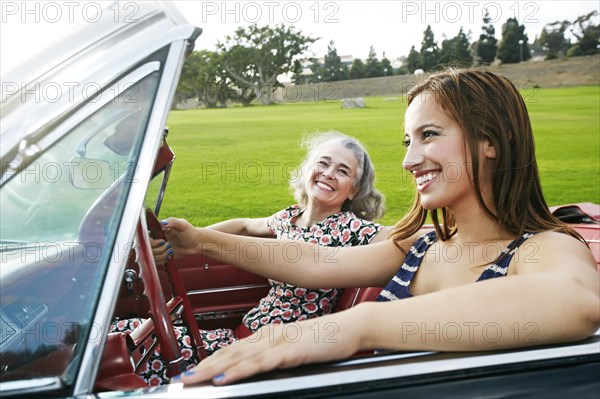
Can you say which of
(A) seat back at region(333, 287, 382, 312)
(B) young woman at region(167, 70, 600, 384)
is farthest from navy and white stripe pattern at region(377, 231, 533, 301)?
(A) seat back at region(333, 287, 382, 312)

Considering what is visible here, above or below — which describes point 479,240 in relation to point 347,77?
below

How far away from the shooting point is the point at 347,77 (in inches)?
436

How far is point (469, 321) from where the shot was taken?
1.23 meters

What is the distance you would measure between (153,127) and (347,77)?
400 inches

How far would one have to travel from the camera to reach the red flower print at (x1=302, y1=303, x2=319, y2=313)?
2400mm

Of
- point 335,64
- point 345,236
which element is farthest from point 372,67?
point 345,236

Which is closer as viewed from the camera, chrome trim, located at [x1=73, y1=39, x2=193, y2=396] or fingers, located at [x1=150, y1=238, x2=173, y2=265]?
chrome trim, located at [x1=73, y1=39, x2=193, y2=396]

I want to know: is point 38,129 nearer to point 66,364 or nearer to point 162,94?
point 162,94

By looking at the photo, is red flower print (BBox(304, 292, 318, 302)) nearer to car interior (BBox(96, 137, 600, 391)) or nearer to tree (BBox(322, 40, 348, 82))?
car interior (BBox(96, 137, 600, 391))

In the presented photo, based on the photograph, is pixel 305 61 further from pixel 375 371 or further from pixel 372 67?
pixel 375 371

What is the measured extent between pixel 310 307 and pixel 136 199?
4.38ft

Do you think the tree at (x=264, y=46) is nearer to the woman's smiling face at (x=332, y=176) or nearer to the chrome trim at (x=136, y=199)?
the woman's smiling face at (x=332, y=176)

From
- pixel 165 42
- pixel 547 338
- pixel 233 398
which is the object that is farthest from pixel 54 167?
pixel 547 338

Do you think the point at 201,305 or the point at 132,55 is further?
the point at 201,305
